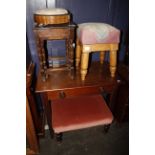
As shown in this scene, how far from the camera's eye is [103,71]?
1.32 meters

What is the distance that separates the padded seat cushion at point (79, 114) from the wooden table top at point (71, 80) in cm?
26

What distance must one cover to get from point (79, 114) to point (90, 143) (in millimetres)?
423

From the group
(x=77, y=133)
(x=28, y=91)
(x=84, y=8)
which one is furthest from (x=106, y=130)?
(x=84, y=8)

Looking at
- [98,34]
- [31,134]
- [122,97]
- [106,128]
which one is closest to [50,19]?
[98,34]

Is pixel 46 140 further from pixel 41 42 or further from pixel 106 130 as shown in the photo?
pixel 41 42

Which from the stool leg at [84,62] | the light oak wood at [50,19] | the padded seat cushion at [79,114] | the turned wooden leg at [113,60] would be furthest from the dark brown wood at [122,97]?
the light oak wood at [50,19]

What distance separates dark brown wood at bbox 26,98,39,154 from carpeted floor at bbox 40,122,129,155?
0.34ft

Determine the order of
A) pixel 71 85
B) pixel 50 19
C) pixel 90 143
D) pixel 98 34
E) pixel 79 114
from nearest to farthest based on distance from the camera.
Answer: pixel 50 19 < pixel 98 34 < pixel 71 85 < pixel 79 114 < pixel 90 143

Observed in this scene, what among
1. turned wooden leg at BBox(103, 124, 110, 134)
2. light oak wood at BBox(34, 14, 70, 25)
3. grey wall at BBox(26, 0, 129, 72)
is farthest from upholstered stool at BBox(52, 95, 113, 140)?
light oak wood at BBox(34, 14, 70, 25)

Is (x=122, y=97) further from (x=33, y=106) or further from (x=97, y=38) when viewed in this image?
(x=33, y=106)

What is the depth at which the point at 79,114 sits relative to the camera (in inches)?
48.2

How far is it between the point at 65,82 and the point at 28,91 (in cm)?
28

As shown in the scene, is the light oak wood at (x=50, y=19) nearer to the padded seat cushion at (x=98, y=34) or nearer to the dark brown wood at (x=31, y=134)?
the padded seat cushion at (x=98, y=34)
